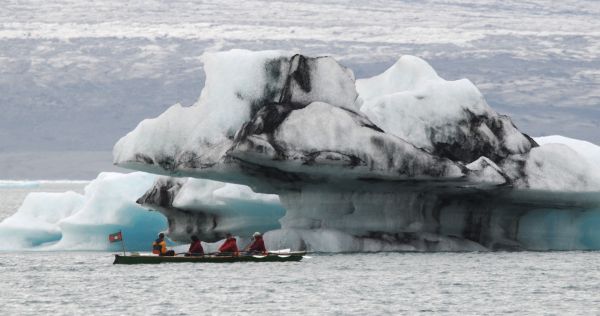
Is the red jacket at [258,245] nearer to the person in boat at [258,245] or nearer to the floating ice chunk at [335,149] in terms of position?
the person in boat at [258,245]

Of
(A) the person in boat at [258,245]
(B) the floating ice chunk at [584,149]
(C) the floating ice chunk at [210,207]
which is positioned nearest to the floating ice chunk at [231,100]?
(C) the floating ice chunk at [210,207]

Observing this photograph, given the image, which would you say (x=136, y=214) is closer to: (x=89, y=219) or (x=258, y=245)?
(x=89, y=219)

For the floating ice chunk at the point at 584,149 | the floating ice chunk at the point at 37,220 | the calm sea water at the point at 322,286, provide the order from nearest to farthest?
1. the calm sea water at the point at 322,286
2. the floating ice chunk at the point at 584,149
3. the floating ice chunk at the point at 37,220

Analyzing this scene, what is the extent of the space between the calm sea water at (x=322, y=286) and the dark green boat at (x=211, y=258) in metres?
0.25

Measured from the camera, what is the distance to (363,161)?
46906mm

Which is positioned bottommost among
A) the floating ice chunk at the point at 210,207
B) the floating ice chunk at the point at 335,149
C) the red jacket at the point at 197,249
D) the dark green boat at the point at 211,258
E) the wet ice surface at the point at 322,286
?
the wet ice surface at the point at 322,286

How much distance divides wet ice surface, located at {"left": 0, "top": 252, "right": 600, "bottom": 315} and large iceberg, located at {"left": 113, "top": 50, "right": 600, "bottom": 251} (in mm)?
1068

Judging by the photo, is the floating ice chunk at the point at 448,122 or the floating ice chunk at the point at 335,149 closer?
the floating ice chunk at the point at 335,149

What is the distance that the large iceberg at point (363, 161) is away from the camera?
4731 centimetres

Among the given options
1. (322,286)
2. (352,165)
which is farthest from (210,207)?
(322,286)

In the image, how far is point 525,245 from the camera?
2092 inches

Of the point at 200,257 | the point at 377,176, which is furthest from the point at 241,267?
the point at 377,176

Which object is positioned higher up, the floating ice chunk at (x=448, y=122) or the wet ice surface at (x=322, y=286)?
the floating ice chunk at (x=448, y=122)

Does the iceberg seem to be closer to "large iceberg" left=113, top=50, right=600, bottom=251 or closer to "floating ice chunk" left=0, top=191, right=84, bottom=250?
"large iceberg" left=113, top=50, right=600, bottom=251
